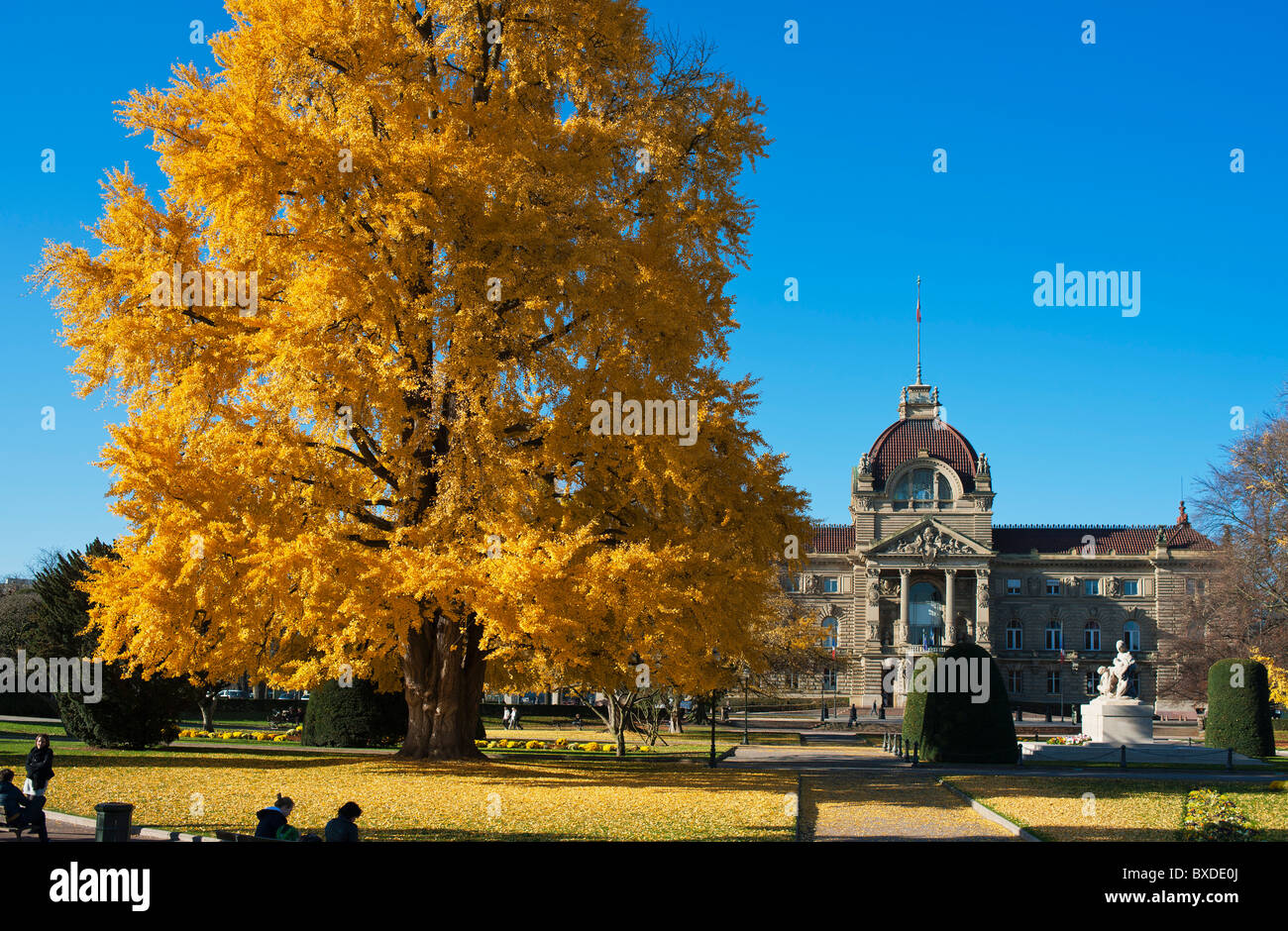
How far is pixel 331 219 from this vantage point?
21.1 metres

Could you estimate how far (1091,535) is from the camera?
3642 inches

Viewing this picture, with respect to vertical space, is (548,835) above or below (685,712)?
above

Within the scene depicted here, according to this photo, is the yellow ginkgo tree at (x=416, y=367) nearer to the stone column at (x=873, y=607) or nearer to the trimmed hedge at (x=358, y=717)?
the trimmed hedge at (x=358, y=717)

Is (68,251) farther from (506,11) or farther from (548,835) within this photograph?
(548,835)

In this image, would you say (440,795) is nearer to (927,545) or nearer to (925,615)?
(927,545)

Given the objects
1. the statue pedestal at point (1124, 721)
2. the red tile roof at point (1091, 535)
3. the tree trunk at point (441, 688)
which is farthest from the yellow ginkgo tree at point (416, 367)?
the red tile roof at point (1091, 535)

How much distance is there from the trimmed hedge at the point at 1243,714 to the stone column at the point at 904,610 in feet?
162

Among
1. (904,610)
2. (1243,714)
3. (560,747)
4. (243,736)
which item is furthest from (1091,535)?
(243,736)

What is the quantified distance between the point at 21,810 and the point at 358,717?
18409 mm

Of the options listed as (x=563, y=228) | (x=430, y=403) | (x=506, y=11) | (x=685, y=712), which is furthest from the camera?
(x=685, y=712)

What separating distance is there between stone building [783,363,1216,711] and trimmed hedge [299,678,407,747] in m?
58.5

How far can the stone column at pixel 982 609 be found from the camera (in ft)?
285
